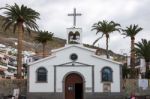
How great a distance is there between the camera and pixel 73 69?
171 ft

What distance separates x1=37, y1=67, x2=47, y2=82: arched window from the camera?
5237 centimetres

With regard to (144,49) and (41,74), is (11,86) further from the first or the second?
(144,49)

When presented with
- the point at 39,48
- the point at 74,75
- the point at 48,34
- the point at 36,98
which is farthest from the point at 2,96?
the point at 39,48

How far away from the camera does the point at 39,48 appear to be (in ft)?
646

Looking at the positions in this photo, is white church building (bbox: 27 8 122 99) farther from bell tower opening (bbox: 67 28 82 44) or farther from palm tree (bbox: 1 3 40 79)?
palm tree (bbox: 1 3 40 79)

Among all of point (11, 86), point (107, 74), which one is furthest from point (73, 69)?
point (11, 86)

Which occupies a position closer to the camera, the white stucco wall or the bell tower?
the white stucco wall

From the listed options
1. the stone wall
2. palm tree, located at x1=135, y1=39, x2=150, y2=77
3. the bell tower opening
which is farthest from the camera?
palm tree, located at x1=135, y1=39, x2=150, y2=77

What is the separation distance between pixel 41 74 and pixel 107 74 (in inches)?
293

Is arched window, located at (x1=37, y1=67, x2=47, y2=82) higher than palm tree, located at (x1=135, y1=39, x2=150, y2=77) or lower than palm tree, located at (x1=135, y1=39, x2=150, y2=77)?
lower

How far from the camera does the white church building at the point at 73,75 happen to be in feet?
170

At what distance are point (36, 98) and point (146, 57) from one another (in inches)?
998

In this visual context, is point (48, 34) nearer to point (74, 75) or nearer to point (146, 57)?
point (146, 57)

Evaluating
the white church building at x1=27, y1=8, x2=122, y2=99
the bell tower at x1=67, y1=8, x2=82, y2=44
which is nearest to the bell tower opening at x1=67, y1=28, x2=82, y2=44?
the bell tower at x1=67, y1=8, x2=82, y2=44
